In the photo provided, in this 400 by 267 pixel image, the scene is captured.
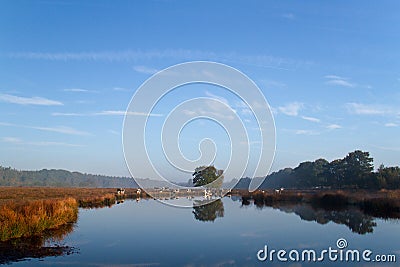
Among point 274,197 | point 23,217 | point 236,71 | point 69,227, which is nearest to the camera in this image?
point 23,217

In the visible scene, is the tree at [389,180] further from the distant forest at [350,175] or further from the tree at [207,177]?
the tree at [207,177]

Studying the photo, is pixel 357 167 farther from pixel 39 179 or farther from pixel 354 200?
pixel 39 179

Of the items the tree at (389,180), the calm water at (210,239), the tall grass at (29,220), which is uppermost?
the tree at (389,180)

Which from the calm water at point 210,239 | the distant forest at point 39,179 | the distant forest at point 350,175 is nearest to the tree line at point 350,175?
the distant forest at point 350,175

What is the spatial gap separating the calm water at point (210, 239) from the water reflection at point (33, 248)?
445mm

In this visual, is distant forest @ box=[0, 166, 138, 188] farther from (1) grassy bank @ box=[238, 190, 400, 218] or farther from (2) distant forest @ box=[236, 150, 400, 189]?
(1) grassy bank @ box=[238, 190, 400, 218]

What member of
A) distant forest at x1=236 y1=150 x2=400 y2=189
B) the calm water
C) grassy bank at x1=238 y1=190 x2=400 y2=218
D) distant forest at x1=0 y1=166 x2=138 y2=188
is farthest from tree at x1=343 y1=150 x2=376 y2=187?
distant forest at x1=0 y1=166 x2=138 y2=188

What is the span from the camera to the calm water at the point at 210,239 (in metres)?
13.1

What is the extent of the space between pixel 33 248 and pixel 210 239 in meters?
7.52

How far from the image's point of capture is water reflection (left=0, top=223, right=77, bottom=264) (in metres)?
12.7

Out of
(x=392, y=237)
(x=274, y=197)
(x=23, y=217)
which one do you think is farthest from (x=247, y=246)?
(x=274, y=197)

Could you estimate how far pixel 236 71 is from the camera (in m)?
18.5

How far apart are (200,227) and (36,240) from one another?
31.1 ft

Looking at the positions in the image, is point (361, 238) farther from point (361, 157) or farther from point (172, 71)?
point (361, 157)
